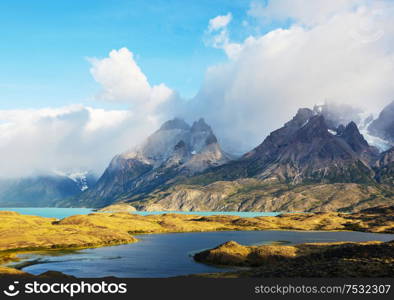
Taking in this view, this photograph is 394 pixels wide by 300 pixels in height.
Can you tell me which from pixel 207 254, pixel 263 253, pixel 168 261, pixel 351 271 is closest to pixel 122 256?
pixel 168 261

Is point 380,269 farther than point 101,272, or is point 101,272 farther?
point 101,272

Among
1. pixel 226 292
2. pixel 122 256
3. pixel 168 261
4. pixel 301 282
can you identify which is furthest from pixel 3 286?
pixel 122 256

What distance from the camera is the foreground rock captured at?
115062 mm

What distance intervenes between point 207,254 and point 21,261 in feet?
251

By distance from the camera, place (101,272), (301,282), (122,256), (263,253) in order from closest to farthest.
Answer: (301,282) < (101,272) < (263,253) < (122,256)

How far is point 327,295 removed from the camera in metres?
75.0

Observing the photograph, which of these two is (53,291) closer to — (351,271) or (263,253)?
(351,271)

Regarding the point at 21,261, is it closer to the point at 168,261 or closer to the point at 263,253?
the point at 168,261

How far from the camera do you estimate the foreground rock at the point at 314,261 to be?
11506cm

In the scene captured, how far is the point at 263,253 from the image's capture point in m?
174

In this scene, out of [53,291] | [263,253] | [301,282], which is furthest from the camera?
[263,253]

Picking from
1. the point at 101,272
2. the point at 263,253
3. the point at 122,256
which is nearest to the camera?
the point at 101,272

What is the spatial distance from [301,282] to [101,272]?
89.4 metres

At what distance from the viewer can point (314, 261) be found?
137000 mm
